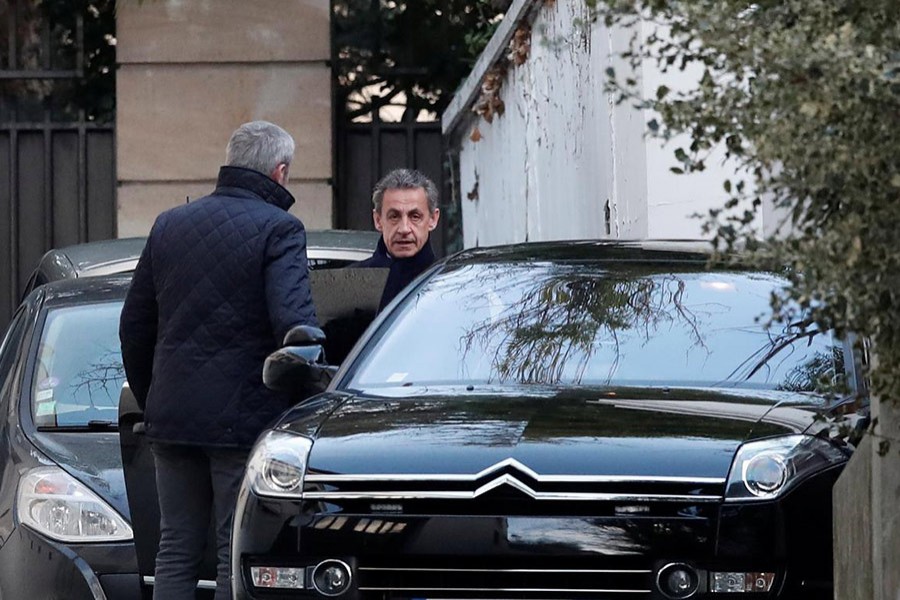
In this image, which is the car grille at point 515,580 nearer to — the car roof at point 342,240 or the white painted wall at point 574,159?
the white painted wall at point 574,159

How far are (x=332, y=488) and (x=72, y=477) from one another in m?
A: 2.16

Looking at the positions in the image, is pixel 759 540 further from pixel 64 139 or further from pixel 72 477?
pixel 64 139

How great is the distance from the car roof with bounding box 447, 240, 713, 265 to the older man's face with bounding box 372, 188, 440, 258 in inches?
42.8

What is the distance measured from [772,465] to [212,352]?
2.16 metres

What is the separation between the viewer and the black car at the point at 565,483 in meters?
5.08

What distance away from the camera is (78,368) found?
811 centimetres

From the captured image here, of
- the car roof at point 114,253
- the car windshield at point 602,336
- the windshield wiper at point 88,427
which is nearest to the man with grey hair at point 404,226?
the car roof at point 114,253

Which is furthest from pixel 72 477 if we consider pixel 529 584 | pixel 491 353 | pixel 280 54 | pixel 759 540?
pixel 280 54

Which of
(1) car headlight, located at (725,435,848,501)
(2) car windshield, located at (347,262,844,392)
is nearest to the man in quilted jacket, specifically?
(2) car windshield, located at (347,262,844,392)

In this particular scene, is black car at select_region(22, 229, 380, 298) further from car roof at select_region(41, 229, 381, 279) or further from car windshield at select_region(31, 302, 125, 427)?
car windshield at select_region(31, 302, 125, 427)

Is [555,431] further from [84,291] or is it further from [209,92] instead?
[209,92]

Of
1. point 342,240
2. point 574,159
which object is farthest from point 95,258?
point 574,159

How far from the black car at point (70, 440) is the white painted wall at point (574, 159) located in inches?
51.8

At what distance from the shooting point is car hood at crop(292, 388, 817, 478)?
520cm
